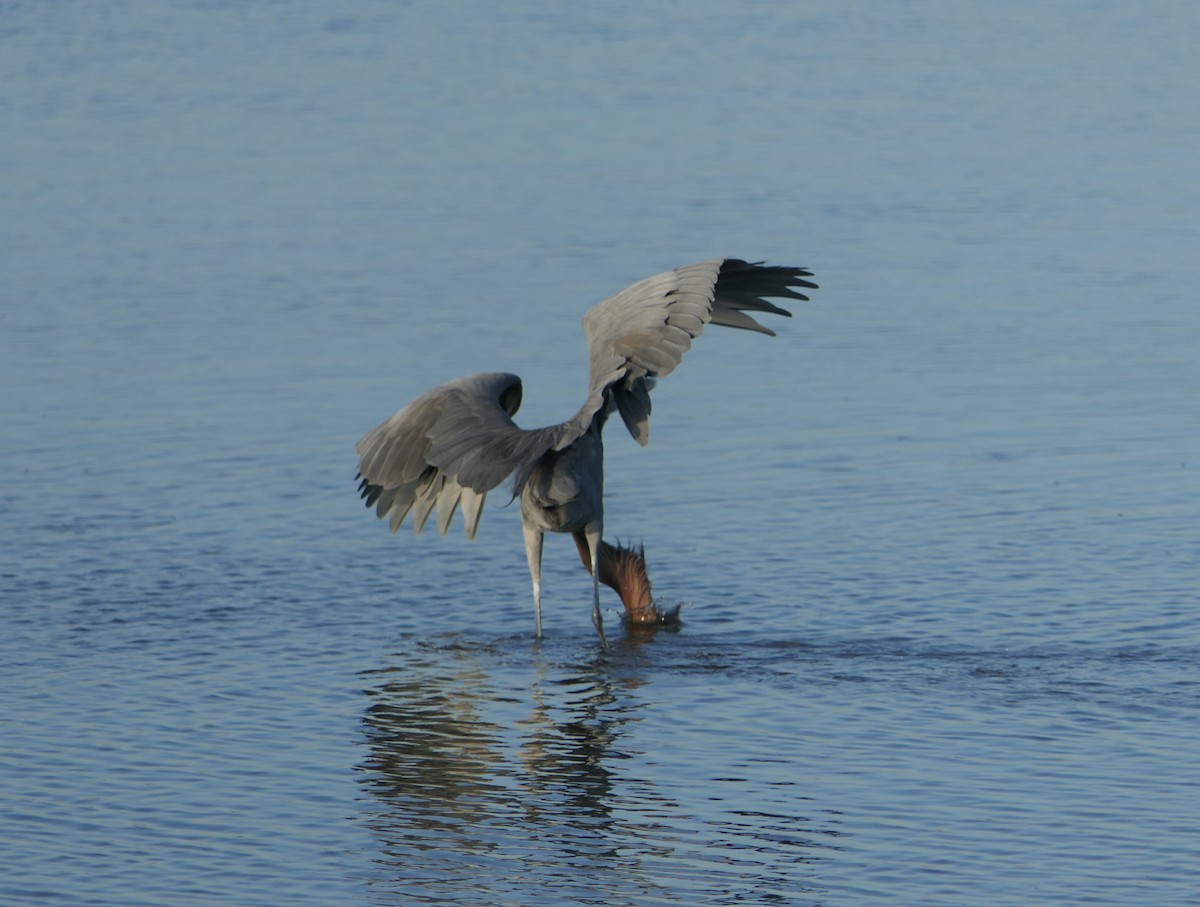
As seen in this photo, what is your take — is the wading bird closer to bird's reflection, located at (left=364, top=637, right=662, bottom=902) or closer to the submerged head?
the submerged head

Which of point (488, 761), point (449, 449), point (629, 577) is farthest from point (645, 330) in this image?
point (488, 761)

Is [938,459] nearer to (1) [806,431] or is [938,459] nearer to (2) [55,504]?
(1) [806,431]

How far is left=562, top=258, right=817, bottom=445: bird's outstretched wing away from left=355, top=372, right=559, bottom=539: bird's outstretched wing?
1.11 feet

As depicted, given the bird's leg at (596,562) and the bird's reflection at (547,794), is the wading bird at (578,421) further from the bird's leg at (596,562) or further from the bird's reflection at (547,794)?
the bird's reflection at (547,794)

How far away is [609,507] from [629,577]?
200 cm

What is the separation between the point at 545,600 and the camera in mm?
12000

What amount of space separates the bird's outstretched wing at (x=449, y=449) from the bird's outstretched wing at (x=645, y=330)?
13.4 inches

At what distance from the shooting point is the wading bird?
33.8 ft

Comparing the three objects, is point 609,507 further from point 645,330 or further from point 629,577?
point 645,330

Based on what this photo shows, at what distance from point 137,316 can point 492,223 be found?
437cm

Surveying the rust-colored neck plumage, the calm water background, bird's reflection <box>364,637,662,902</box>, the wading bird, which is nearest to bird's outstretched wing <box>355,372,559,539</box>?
the wading bird

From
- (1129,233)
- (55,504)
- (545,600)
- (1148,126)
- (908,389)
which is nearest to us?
(545,600)

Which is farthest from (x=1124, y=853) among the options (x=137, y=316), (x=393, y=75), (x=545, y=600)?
(x=393, y=75)

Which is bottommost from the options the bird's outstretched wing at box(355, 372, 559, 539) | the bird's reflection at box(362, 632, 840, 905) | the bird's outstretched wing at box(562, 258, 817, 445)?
the bird's reflection at box(362, 632, 840, 905)
